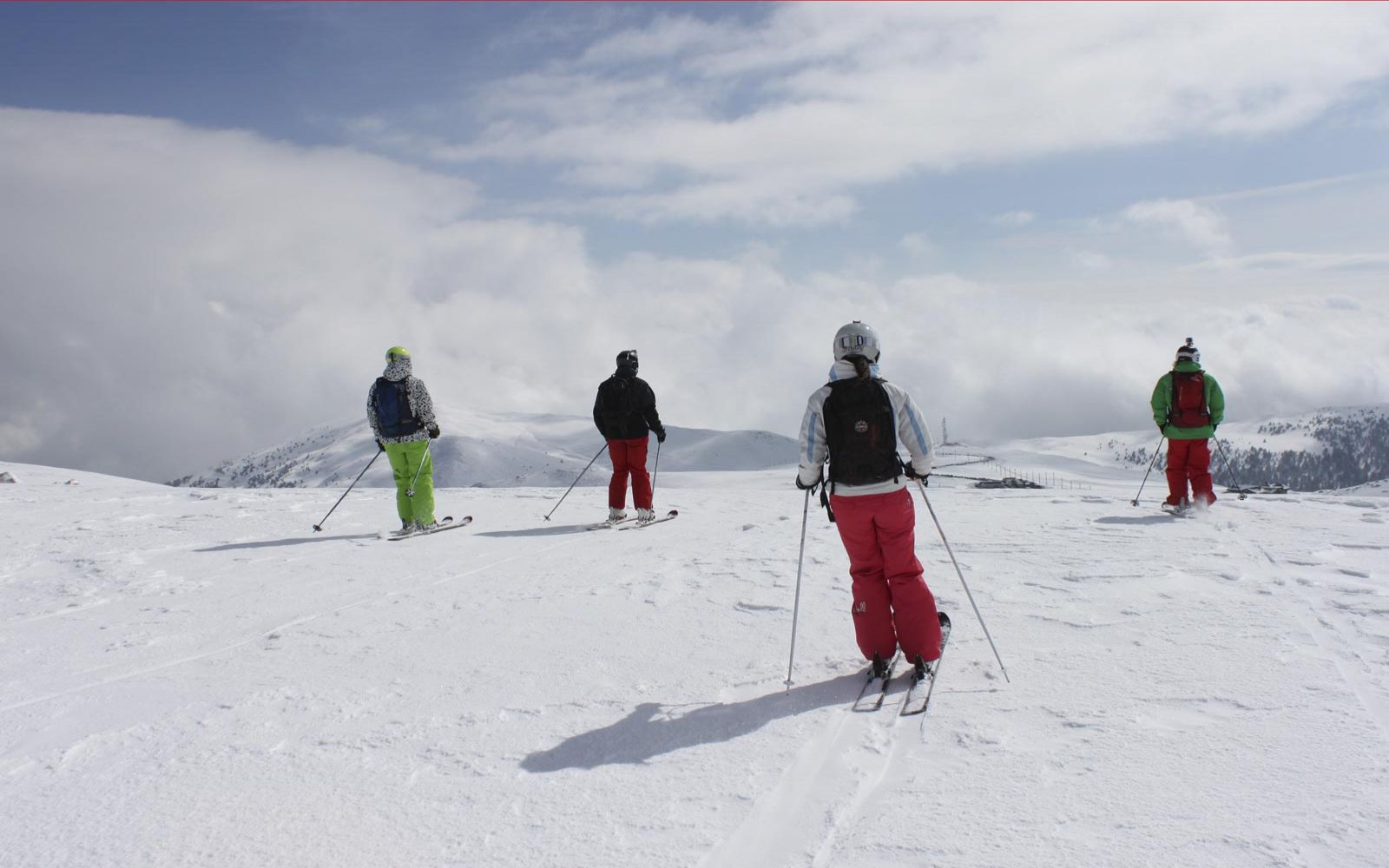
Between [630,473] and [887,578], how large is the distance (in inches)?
300

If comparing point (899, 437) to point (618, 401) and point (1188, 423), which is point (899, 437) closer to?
point (618, 401)

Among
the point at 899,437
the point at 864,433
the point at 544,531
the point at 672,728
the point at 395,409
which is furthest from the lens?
the point at 544,531

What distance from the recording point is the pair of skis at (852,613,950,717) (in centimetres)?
466

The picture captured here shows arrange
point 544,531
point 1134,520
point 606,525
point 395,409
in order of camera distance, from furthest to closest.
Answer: point 606,525, point 544,531, point 1134,520, point 395,409

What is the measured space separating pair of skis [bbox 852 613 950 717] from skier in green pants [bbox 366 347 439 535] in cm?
764

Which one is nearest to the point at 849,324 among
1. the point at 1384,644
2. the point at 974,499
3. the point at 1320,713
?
the point at 1320,713

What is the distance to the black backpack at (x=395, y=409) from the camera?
36.7ft

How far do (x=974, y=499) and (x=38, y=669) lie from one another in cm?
1353

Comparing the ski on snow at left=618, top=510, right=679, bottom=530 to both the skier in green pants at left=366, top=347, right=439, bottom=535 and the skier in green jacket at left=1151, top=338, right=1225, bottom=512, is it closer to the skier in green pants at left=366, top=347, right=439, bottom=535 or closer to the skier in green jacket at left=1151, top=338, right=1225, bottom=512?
the skier in green pants at left=366, top=347, right=439, bottom=535

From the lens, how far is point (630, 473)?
41.4 ft

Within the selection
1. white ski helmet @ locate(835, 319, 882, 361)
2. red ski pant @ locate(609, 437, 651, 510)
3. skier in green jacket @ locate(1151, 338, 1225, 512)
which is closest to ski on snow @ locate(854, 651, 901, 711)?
white ski helmet @ locate(835, 319, 882, 361)

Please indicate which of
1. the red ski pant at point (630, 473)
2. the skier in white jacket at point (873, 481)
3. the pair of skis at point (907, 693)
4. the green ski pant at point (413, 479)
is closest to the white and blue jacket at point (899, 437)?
the skier in white jacket at point (873, 481)

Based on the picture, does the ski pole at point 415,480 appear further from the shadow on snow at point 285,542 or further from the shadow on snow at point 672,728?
the shadow on snow at point 672,728

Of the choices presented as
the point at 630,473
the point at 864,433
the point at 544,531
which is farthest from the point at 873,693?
the point at 630,473
